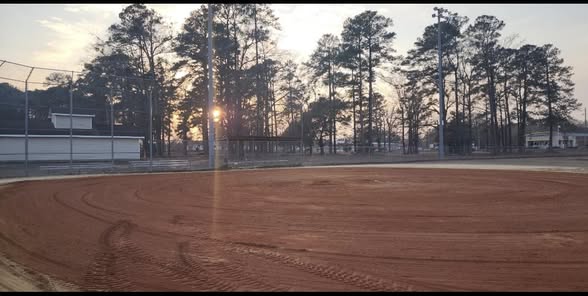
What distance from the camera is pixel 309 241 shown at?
703cm

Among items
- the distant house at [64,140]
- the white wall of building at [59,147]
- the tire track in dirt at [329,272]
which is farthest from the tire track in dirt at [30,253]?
the white wall of building at [59,147]

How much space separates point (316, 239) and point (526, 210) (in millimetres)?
5740

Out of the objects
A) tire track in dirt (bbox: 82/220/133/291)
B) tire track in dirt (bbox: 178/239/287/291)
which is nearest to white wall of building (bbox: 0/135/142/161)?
tire track in dirt (bbox: 82/220/133/291)

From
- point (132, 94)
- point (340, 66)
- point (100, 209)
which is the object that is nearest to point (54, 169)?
point (100, 209)

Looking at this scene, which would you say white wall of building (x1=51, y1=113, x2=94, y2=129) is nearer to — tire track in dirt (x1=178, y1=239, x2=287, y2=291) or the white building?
tire track in dirt (x1=178, y1=239, x2=287, y2=291)

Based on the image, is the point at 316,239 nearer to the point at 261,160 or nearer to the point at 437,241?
the point at 437,241

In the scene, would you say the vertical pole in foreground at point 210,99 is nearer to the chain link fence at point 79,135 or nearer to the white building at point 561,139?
the chain link fence at point 79,135

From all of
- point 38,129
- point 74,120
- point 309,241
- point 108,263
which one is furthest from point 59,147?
point 309,241

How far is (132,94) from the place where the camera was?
4812 centimetres

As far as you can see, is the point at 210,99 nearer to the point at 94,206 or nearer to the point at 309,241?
the point at 94,206

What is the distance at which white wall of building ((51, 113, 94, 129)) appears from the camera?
132 ft

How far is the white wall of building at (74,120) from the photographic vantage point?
40372 mm

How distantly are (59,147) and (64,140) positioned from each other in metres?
0.73

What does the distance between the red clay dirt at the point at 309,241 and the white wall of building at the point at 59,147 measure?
972 inches
